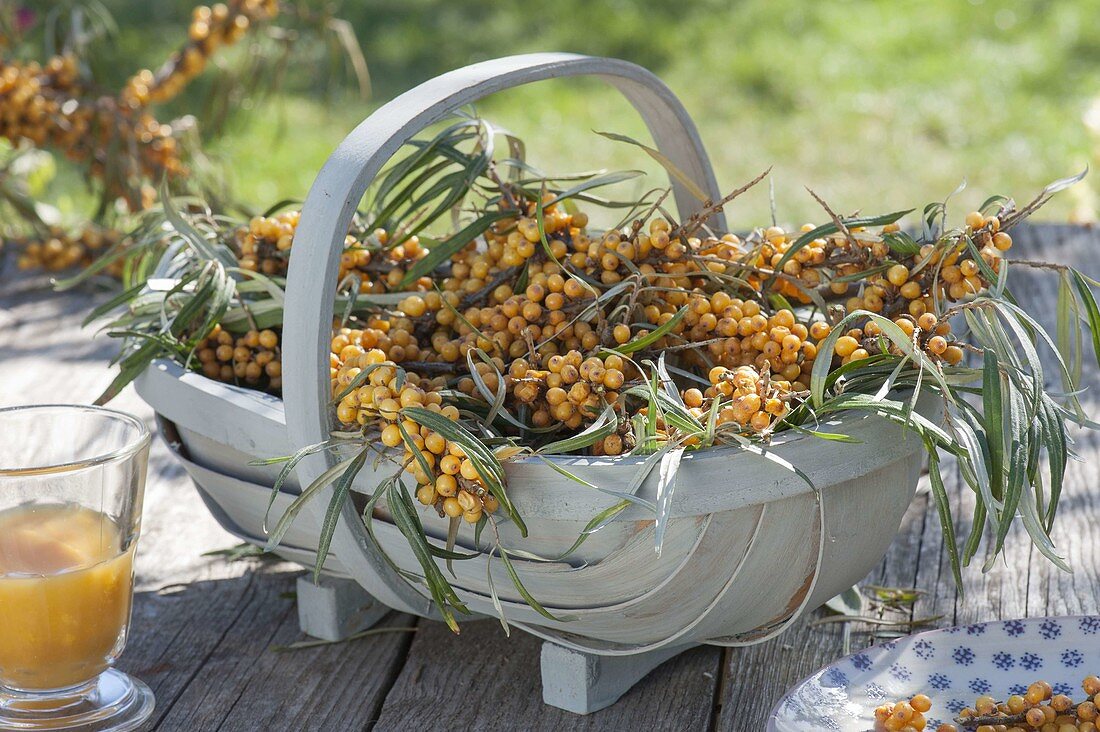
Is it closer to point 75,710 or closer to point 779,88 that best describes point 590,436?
point 75,710

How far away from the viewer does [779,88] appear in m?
4.00

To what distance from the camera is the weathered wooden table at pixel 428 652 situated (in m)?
0.90

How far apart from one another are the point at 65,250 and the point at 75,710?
1.06 m

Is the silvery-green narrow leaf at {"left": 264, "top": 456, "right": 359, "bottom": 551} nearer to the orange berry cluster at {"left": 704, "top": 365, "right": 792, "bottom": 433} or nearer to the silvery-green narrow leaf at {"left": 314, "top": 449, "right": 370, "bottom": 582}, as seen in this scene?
the silvery-green narrow leaf at {"left": 314, "top": 449, "right": 370, "bottom": 582}

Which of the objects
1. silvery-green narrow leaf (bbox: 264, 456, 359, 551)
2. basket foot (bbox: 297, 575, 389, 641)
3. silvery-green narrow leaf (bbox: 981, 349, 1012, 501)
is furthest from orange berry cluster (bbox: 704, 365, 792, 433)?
basket foot (bbox: 297, 575, 389, 641)

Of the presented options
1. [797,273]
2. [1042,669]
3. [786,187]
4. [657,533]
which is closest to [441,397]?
[657,533]

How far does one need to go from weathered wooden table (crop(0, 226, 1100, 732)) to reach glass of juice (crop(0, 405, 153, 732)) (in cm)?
6

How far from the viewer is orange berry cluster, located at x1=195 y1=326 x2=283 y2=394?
1009mm

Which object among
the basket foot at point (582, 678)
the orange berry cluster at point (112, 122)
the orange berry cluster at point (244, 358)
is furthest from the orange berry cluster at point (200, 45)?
the basket foot at point (582, 678)

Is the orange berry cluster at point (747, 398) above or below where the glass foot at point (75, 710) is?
above

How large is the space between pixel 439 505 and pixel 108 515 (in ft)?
0.79

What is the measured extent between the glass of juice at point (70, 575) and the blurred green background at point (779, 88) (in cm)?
232

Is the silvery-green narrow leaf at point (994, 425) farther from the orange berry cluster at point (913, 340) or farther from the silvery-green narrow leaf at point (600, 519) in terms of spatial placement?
the silvery-green narrow leaf at point (600, 519)

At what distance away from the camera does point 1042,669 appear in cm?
83
